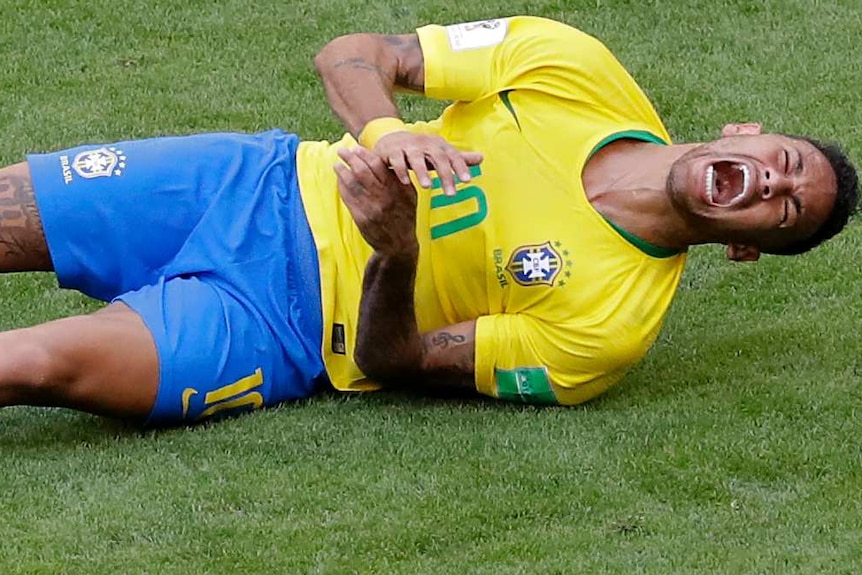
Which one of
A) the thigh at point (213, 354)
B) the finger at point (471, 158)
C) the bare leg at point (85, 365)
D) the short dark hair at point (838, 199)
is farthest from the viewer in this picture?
the short dark hair at point (838, 199)

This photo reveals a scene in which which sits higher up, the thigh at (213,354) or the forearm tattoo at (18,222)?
the forearm tattoo at (18,222)

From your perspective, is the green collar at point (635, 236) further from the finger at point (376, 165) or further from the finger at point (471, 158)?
the finger at point (376, 165)

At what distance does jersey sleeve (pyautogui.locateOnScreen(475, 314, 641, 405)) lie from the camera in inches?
159

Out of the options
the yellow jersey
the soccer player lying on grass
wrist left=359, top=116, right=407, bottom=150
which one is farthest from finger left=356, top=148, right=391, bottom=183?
the yellow jersey

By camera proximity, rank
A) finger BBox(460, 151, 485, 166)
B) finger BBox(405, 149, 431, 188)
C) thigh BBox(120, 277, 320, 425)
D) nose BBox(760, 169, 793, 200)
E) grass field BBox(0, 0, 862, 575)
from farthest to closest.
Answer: nose BBox(760, 169, 793, 200), thigh BBox(120, 277, 320, 425), finger BBox(460, 151, 485, 166), finger BBox(405, 149, 431, 188), grass field BBox(0, 0, 862, 575)

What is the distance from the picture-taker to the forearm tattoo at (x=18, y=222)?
4074 millimetres

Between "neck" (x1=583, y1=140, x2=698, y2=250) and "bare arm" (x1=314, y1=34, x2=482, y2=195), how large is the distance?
485 mm

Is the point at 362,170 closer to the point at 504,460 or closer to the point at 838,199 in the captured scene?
the point at 504,460

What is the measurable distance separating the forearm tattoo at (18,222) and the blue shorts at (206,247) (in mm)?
30

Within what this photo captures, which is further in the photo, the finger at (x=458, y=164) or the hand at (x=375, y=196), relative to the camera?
the hand at (x=375, y=196)

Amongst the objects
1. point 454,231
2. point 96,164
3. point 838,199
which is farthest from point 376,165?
point 838,199

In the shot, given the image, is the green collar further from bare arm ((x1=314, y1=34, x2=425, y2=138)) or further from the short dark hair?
bare arm ((x1=314, y1=34, x2=425, y2=138))

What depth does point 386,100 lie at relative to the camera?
3963 mm

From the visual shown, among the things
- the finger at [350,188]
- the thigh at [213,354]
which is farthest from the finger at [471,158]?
the thigh at [213,354]
